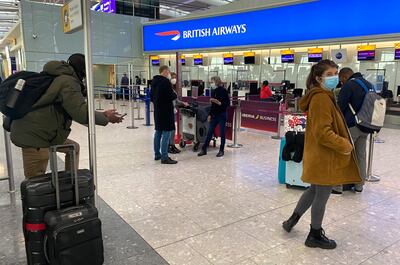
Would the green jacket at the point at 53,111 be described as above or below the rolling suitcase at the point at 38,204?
above

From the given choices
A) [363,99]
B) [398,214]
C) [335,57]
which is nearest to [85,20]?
[363,99]

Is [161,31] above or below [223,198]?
above

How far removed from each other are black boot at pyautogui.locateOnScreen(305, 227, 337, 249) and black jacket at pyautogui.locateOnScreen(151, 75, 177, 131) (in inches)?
122

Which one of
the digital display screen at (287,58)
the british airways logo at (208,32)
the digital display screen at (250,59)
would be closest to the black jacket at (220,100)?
the british airways logo at (208,32)

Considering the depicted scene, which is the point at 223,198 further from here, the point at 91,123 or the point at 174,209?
the point at 91,123

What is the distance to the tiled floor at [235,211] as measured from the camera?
106 inches

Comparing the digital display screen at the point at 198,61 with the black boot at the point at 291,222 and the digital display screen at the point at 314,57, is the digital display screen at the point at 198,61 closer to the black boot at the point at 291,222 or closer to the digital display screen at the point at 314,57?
the digital display screen at the point at 314,57

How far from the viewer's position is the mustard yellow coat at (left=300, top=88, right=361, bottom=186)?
247cm

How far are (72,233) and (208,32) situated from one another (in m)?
12.6

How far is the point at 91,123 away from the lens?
2.39 metres

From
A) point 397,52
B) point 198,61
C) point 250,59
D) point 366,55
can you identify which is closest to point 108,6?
point 198,61

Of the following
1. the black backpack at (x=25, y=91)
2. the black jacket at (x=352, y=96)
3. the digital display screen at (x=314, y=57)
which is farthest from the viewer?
the digital display screen at (x=314, y=57)

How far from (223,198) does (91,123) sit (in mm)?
2022

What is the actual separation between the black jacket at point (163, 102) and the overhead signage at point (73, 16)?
8.20 ft
